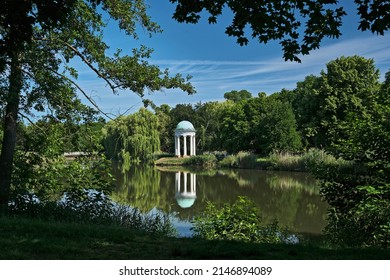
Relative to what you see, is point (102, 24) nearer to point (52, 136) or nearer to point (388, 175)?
point (52, 136)

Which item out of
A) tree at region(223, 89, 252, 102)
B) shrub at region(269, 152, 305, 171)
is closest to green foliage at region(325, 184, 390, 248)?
shrub at region(269, 152, 305, 171)

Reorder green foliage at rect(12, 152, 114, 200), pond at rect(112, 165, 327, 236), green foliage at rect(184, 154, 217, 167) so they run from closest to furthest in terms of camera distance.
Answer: green foliage at rect(12, 152, 114, 200) < pond at rect(112, 165, 327, 236) < green foliage at rect(184, 154, 217, 167)

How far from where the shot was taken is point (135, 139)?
44562mm

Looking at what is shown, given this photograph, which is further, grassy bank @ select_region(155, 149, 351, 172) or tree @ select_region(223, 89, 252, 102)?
tree @ select_region(223, 89, 252, 102)

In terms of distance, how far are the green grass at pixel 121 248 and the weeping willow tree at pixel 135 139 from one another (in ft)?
126

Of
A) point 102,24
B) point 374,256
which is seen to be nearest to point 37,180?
point 102,24

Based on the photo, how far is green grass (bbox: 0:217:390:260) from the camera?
4.42 m

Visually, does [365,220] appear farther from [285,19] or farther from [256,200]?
→ [256,200]

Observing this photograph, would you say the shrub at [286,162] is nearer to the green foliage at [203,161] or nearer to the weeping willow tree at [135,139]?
the green foliage at [203,161]

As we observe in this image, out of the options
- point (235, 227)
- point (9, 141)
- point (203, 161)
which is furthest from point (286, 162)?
→ point (9, 141)

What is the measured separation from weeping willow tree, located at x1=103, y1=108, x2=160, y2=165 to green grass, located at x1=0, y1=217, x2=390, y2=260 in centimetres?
3849

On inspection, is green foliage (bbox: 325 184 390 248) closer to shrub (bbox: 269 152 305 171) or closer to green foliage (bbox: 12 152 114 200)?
green foliage (bbox: 12 152 114 200)

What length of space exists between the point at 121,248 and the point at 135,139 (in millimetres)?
40084

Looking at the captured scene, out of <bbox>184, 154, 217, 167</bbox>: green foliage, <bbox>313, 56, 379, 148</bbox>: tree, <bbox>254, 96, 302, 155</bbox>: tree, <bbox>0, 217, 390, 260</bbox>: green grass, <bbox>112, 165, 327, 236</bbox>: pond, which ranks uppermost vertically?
<bbox>313, 56, 379, 148</bbox>: tree
